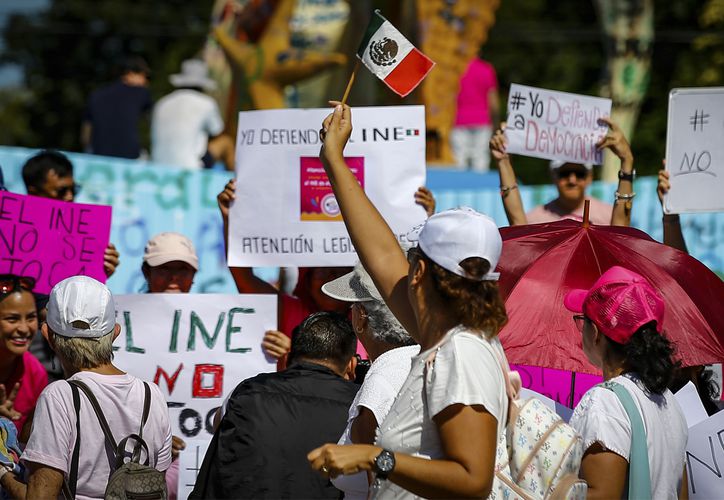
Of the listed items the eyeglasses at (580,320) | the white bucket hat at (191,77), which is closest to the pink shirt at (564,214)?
the eyeglasses at (580,320)

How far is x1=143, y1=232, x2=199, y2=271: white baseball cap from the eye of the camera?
5699 mm

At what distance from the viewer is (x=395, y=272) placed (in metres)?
3.10

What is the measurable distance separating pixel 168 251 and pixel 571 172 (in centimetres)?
209

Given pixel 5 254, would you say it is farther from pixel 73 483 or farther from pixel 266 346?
pixel 73 483

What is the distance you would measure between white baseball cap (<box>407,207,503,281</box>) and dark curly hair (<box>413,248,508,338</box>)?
0.01 meters

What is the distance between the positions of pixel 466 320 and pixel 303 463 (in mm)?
1096

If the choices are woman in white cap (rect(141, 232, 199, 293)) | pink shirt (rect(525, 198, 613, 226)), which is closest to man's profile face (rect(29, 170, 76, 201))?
woman in white cap (rect(141, 232, 199, 293))

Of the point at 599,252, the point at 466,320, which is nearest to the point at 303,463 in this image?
the point at 466,320

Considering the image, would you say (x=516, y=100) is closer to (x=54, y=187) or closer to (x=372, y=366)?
(x=54, y=187)

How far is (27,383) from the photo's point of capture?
5.05 metres

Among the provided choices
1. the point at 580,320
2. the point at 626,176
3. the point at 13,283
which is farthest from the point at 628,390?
the point at 13,283

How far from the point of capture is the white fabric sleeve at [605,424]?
3.56 m

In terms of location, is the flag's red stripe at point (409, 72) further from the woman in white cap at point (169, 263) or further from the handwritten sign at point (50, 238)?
the handwritten sign at point (50, 238)

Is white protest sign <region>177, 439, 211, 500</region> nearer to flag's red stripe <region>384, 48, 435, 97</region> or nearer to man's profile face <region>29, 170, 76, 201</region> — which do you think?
flag's red stripe <region>384, 48, 435, 97</region>
